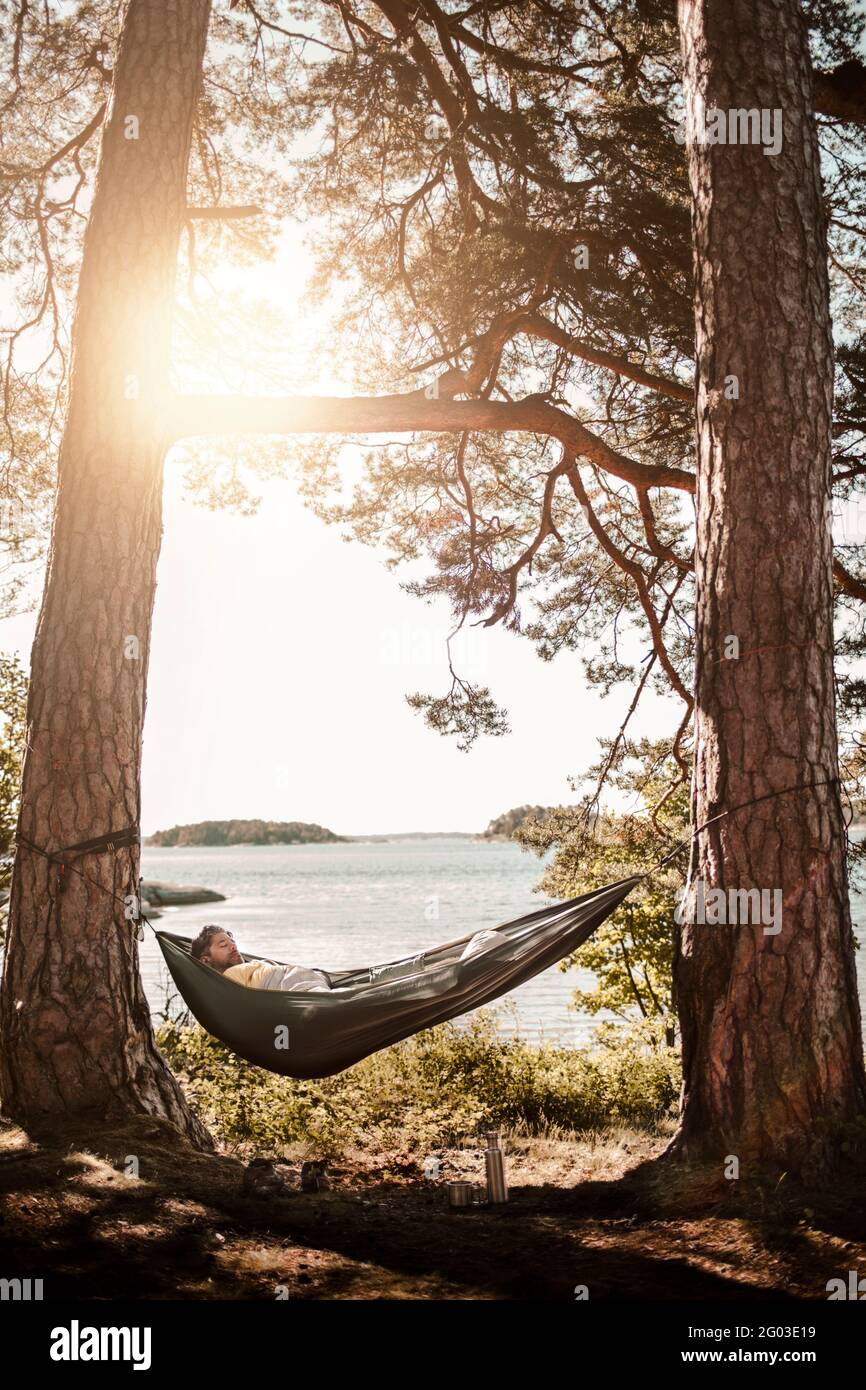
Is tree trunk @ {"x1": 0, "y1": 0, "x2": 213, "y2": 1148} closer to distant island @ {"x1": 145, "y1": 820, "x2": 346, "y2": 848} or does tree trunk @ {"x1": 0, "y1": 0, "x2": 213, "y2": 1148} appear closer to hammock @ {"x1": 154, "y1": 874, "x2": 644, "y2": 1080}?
hammock @ {"x1": 154, "y1": 874, "x2": 644, "y2": 1080}

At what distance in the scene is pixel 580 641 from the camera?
212 inches

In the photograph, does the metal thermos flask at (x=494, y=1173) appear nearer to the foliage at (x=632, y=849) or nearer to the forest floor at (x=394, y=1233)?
the forest floor at (x=394, y=1233)

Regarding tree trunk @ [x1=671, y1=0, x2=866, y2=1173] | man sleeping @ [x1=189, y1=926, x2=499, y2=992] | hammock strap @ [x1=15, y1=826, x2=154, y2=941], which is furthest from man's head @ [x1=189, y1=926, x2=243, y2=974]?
tree trunk @ [x1=671, y1=0, x2=866, y2=1173]

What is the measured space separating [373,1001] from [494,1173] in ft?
1.83

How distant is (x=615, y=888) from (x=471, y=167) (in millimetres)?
3548

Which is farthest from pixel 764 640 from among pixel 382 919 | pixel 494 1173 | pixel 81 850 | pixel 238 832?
pixel 238 832

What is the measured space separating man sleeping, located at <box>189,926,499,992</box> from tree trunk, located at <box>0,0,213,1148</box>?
0.35m

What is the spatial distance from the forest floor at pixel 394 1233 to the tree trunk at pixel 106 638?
0.68 feet

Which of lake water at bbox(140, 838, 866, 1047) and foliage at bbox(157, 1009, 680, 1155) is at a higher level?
foliage at bbox(157, 1009, 680, 1155)

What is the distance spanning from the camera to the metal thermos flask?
2678 millimetres

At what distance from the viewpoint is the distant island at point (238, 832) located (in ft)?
182

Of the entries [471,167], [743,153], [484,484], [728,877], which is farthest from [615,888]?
[471,167]

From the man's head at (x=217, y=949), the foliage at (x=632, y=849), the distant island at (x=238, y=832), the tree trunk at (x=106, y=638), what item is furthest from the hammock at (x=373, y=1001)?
the distant island at (x=238, y=832)
